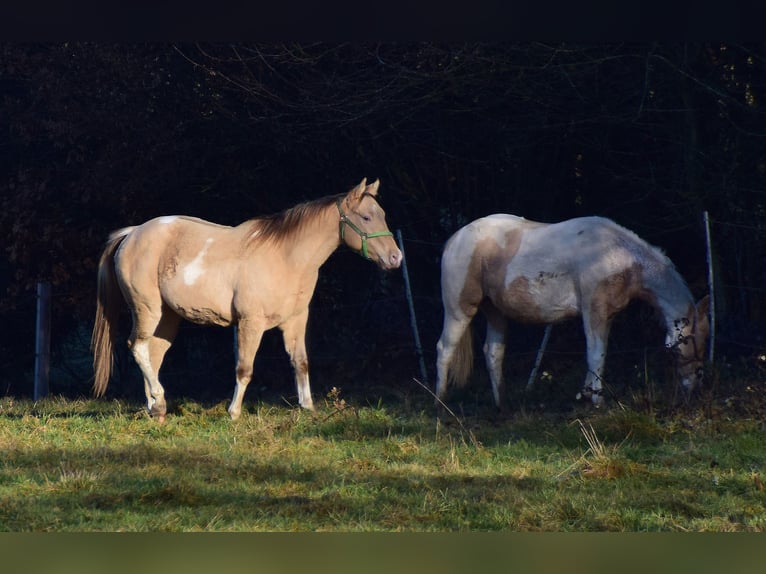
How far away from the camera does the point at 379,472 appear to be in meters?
6.99

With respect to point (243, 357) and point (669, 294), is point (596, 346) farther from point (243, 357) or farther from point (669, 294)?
point (243, 357)

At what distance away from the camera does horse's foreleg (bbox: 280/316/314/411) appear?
9.77 m

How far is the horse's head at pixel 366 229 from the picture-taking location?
9.61 meters

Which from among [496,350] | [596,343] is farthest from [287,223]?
[596,343]

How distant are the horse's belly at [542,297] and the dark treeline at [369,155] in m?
2.41

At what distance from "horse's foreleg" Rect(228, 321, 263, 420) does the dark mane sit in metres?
0.74

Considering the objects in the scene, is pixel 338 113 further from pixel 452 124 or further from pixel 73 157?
pixel 73 157

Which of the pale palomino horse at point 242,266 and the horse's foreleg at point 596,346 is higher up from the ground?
the pale palomino horse at point 242,266

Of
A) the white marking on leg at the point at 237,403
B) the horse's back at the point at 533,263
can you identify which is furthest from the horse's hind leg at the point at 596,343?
the white marking on leg at the point at 237,403

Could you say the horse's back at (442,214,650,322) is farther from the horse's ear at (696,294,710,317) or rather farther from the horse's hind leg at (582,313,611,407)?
the horse's ear at (696,294,710,317)

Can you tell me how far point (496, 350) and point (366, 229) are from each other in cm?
182

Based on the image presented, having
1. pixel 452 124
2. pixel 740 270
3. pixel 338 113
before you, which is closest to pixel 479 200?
pixel 452 124

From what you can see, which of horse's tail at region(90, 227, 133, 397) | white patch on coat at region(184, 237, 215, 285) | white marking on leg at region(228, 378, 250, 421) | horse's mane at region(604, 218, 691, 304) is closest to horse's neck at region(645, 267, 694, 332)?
horse's mane at region(604, 218, 691, 304)

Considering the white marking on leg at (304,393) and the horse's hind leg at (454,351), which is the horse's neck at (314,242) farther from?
the horse's hind leg at (454,351)
